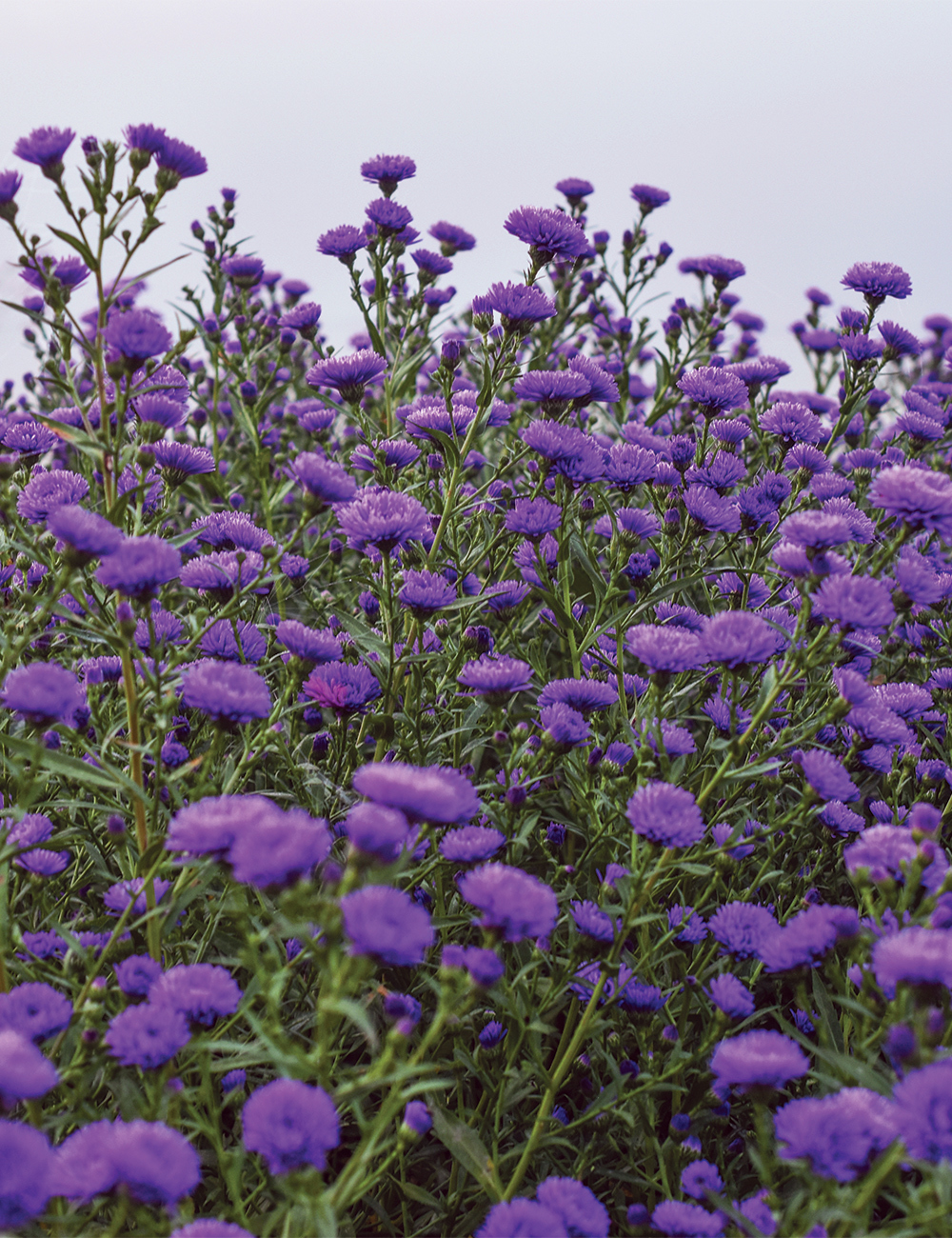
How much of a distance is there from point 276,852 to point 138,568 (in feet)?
1.80

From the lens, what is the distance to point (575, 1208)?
115cm

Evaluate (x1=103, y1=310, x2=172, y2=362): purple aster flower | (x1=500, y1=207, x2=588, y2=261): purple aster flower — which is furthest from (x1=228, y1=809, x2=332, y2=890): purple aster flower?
(x1=500, y1=207, x2=588, y2=261): purple aster flower

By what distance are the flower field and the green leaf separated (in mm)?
10

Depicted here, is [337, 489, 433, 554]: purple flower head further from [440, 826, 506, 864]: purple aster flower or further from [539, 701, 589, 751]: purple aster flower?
[440, 826, 506, 864]: purple aster flower

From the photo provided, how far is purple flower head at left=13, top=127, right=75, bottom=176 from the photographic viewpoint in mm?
1553

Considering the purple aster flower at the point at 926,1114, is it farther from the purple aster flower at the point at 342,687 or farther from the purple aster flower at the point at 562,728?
the purple aster flower at the point at 342,687

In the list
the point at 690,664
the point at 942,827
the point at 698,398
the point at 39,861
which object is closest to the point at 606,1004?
the point at 690,664

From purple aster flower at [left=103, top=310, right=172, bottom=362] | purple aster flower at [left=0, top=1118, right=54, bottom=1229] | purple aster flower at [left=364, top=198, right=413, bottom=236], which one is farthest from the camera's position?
purple aster flower at [left=364, top=198, right=413, bottom=236]

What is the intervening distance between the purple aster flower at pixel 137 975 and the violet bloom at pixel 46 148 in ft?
4.16

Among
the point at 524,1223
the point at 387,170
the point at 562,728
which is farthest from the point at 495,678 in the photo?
the point at 387,170

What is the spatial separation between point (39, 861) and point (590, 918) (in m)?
0.89

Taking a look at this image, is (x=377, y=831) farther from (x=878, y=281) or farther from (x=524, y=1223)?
(x=878, y=281)

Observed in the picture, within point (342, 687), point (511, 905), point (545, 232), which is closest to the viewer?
point (511, 905)

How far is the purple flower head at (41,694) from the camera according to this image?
122 centimetres
